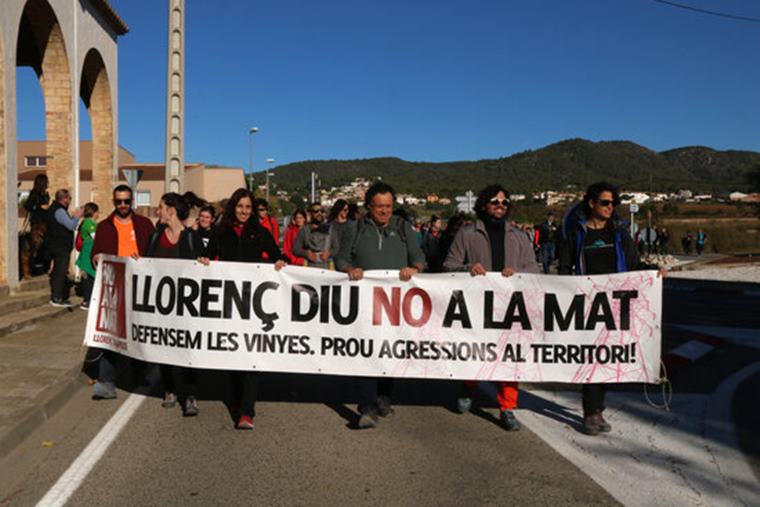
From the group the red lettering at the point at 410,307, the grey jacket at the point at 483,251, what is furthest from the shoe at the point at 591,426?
the red lettering at the point at 410,307

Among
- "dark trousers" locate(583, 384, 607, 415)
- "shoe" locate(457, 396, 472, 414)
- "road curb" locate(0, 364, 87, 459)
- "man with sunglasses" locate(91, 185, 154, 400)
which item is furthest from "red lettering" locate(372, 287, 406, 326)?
"road curb" locate(0, 364, 87, 459)

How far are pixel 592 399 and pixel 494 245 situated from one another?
145 centimetres

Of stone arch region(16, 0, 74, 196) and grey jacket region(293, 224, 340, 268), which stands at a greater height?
stone arch region(16, 0, 74, 196)

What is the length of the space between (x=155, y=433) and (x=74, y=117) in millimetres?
11986

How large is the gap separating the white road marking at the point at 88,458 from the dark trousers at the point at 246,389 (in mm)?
933

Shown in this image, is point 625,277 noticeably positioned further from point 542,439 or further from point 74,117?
point 74,117

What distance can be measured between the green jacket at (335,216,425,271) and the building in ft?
163

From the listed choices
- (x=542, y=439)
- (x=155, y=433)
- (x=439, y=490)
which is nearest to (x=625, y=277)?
(x=542, y=439)

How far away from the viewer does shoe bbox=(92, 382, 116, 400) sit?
263 inches

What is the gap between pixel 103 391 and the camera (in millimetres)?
6699

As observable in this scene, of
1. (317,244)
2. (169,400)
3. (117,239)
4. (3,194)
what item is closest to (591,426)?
(169,400)

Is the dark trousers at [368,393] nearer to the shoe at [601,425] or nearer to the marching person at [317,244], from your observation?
the shoe at [601,425]

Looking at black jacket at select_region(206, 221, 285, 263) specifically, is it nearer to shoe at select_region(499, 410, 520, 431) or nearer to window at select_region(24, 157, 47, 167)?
shoe at select_region(499, 410, 520, 431)

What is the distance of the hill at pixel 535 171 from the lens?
129 m
